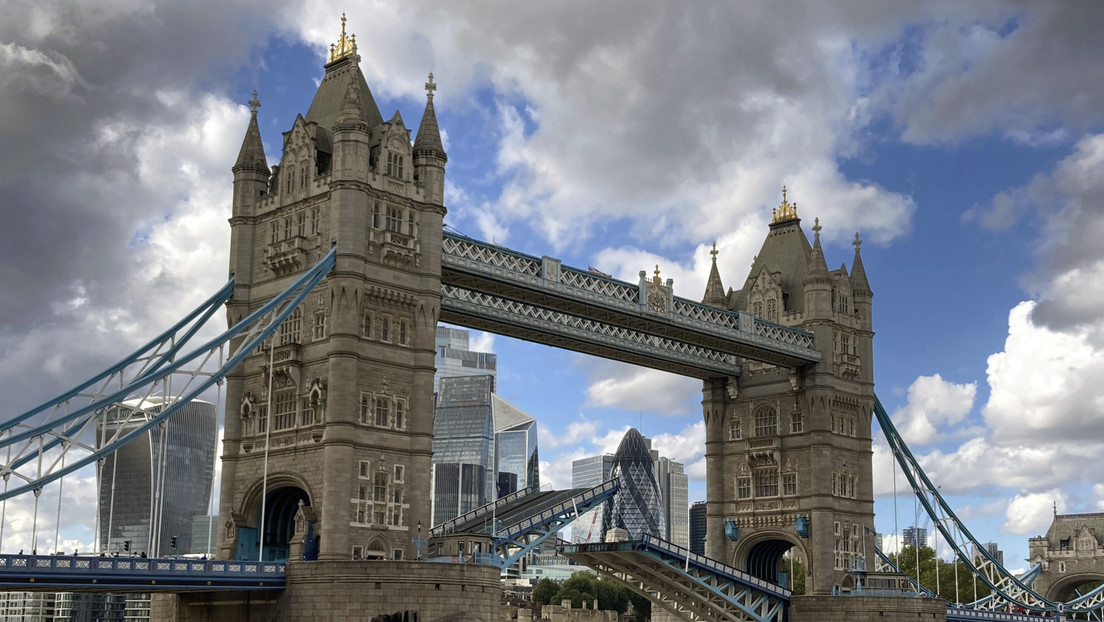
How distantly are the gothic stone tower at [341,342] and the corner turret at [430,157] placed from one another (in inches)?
2.7

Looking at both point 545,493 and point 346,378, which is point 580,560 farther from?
point 346,378

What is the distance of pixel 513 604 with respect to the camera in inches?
6471

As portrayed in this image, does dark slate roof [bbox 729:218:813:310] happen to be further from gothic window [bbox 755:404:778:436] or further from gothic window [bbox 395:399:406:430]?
gothic window [bbox 395:399:406:430]

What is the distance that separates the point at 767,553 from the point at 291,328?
41.7m

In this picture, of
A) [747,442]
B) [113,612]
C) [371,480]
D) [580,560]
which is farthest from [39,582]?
[113,612]

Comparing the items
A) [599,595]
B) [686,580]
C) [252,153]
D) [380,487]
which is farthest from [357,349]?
[599,595]

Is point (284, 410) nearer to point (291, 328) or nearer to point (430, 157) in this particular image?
point (291, 328)

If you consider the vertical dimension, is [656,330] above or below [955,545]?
above

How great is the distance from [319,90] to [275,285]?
441 inches

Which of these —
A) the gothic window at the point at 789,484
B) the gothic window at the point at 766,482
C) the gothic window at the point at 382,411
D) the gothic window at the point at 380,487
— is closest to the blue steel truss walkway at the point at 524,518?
the gothic window at the point at 380,487

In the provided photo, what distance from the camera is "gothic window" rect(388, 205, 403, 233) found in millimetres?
61594

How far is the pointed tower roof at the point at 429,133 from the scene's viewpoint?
63.6 meters

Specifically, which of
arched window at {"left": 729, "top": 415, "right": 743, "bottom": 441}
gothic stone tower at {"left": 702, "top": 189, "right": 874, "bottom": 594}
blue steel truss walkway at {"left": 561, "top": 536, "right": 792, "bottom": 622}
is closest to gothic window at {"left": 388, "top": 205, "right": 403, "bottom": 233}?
blue steel truss walkway at {"left": 561, "top": 536, "right": 792, "bottom": 622}

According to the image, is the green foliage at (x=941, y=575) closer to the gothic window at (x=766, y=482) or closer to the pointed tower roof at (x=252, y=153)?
the gothic window at (x=766, y=482)
